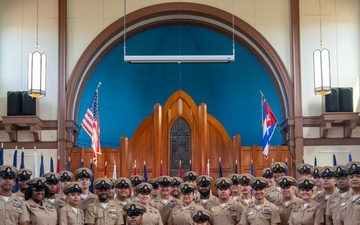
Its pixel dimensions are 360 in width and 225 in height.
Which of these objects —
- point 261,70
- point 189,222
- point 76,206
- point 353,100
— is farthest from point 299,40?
point 76,206

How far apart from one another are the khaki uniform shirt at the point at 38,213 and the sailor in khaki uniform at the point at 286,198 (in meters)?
2.60

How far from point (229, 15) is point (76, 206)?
577 cm

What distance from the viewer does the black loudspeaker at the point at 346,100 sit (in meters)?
11.5

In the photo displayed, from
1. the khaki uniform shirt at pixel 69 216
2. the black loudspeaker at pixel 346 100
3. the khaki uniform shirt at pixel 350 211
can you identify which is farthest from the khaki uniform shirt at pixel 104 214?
the black loudspeaker at pixel 346 100

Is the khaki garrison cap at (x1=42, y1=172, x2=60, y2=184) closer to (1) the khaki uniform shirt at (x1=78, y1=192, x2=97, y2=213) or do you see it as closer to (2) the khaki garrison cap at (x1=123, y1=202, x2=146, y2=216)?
(1) the khaki uniform shirt at (x1=78, y1=192, x2=97, y2=213)

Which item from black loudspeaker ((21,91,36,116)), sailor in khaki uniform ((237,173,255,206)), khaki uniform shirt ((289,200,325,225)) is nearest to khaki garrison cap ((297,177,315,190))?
khaki uniform shirt ((289,200,325,225))

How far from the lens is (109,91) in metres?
15.1

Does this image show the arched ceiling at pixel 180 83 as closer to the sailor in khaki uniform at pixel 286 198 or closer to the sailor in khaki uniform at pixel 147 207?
the sailor in khaki uniform at pixel 286 198

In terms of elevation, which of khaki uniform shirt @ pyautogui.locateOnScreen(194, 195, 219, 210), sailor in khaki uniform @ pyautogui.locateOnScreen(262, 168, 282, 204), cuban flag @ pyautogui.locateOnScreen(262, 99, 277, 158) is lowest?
khaki uniform shirt @ pyautogui.locateOnScreen(194, 195, 219, 210)

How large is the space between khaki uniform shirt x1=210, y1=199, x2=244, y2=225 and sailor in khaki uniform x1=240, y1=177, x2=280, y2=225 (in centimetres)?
→ 17

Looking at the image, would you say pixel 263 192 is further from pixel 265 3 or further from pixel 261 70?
pixel 261 70

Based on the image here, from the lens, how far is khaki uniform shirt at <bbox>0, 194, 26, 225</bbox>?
6945 millimetres

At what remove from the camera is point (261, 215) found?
7598 mm

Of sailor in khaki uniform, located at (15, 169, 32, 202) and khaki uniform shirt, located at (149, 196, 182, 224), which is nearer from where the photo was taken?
sailor in khaki uniform, located at (15, 169, 32, 202)
